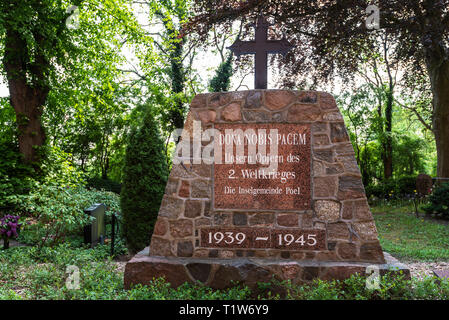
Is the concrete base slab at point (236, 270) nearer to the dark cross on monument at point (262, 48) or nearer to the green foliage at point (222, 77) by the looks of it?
the dark cross on monument at point (262, 48)

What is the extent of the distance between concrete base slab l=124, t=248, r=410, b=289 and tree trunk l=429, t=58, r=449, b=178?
28.1 ft

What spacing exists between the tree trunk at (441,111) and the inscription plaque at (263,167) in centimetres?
880

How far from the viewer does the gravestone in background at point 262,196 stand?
384cm

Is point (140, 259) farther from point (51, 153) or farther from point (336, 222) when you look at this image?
point (51, 153)

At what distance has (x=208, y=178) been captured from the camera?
407 centimetres

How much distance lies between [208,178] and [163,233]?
2.93 feet

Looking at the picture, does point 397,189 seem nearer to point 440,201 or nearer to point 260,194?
point 440,201

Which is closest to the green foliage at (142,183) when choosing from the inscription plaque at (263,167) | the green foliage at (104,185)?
the inscription plaque at (263,167)

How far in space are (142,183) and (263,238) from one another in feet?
9.72

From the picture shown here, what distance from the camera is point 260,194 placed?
401cm

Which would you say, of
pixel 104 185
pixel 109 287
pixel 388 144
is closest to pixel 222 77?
pixel 104 185

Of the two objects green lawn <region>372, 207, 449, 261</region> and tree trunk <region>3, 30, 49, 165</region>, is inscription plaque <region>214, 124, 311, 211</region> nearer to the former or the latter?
green lawn <region>372, 207, 449, 261</region>
